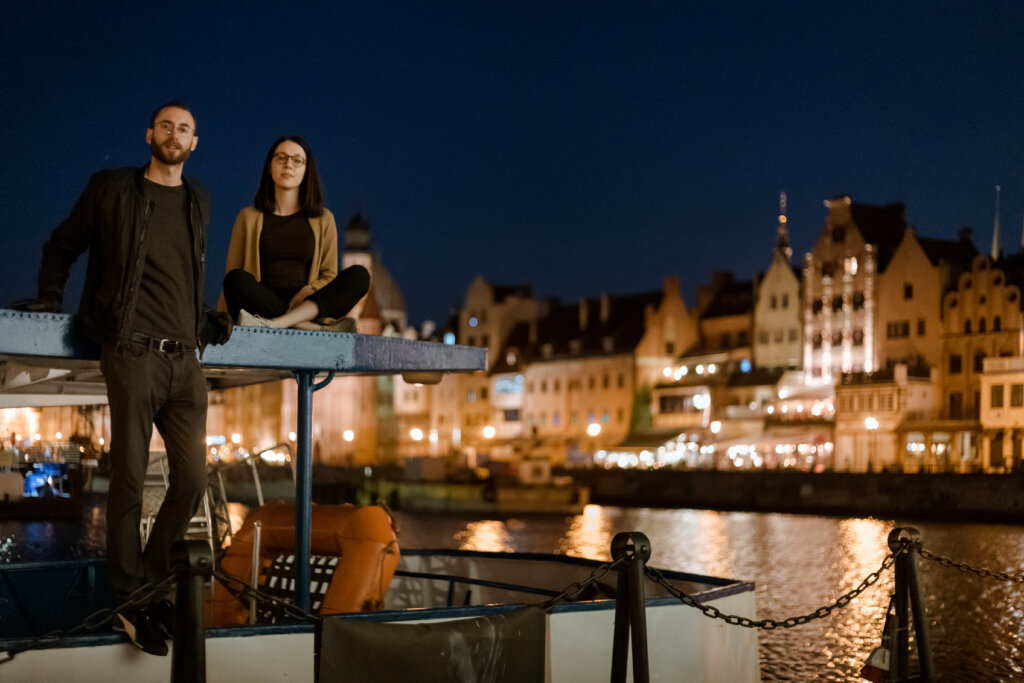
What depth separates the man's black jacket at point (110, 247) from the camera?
16.8ft

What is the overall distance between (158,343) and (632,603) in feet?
7.78

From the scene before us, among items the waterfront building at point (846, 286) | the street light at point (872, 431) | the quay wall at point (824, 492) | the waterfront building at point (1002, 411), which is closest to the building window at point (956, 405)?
the waterfront building at point (1002, 411)

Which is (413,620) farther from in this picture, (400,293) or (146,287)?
(400,293)

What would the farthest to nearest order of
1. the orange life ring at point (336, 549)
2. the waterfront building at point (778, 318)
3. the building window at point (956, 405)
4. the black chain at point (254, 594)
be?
the waterfront building at point (778, 318), the building window at point (956, 405), the orange life ring at point (336, 549), the black chain at point (254, 594)

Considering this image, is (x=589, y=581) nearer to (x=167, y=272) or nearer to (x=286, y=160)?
(x=167, y=272)

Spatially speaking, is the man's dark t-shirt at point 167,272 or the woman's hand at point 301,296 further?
the woman's hand at point 301,296

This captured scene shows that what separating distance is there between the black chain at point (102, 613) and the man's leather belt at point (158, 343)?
0.91 metres

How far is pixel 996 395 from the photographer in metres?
54.9

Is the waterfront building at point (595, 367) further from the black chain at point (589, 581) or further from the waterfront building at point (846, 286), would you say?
the black chain at point (589, 581)

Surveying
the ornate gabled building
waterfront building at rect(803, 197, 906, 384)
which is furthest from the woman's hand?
the ornate gabled building

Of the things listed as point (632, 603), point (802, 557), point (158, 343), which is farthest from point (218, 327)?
point (802, 557)

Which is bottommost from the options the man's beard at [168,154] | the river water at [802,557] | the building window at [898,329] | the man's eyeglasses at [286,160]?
the river water at [802,557]

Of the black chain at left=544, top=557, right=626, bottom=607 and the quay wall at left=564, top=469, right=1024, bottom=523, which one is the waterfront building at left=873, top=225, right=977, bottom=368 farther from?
the black chain at left=544, top=557, right=626, bottom=607

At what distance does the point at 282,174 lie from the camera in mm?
6789
